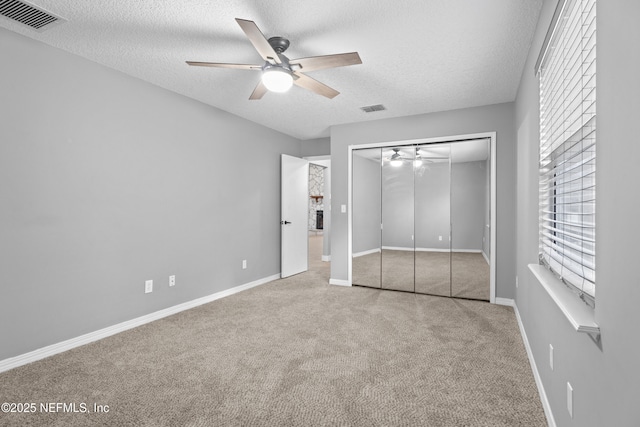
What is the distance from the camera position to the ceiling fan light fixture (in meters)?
2.49

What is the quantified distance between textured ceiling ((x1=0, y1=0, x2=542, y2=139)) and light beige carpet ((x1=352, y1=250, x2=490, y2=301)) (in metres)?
2.06

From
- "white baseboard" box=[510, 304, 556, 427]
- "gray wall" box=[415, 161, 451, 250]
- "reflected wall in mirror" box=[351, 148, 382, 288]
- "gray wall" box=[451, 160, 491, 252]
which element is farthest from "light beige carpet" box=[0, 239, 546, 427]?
"reflected wall in mirror" box=[351, 148, 382, 288]

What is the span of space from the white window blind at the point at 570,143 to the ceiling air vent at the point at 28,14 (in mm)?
3145

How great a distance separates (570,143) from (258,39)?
187 cm

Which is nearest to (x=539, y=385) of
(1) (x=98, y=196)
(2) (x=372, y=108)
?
(2) (x=372, y=108)

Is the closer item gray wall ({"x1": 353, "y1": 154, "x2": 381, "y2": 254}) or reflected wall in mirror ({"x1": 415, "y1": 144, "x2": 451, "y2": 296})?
reflected wall in mirror ({"x1": 415, "y1": 144, "x2": 451, "y2": 296})

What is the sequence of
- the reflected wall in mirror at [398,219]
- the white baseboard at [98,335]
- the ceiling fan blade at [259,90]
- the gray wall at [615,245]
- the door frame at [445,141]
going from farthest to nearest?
the reflected wall in mirror at [398,219]
the door frame at [445,141]
the ceiling fan blade at [259,90]
the white baseboard at [98,335]
the gray wall at [615,245]

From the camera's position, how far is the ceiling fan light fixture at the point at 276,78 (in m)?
2.49

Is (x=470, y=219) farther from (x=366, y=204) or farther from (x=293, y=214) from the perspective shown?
(x=293, y=214)

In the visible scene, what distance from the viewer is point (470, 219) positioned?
14.4ft

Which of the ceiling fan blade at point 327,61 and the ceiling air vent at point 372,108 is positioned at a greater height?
the ceiling air vent at point 372,108

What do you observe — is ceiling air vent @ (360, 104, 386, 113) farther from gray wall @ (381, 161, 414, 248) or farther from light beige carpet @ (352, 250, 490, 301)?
light beige carpet @ (352, 250, 490, 301)

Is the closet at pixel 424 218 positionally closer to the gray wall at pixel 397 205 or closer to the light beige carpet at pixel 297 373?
the gray wall at pixel 397 205

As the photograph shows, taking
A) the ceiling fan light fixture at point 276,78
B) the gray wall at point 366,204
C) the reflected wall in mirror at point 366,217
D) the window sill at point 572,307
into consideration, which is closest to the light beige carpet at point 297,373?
the window sill at point 572,307
